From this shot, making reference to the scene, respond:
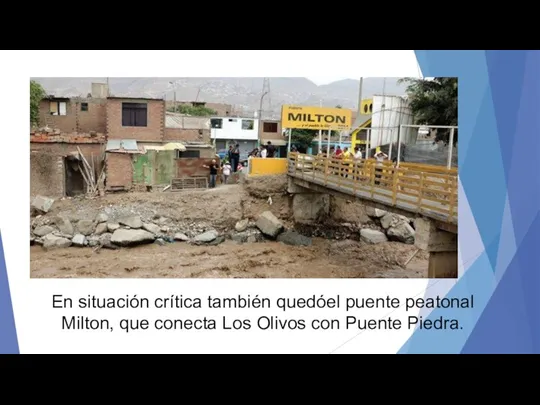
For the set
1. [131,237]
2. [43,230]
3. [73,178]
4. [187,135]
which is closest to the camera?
[43,230]

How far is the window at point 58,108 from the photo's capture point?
15.2 meters

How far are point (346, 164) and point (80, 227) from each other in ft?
25.3

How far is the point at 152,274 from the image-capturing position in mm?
9633

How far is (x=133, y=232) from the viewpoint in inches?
500

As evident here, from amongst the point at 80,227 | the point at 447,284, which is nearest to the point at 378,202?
the point at 447,284

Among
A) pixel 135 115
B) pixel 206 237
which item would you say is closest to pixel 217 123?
pixel 135 115

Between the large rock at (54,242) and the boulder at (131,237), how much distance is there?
124 cm

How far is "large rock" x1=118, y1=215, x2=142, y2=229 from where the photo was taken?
1308 centimetres

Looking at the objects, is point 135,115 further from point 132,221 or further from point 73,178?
point 132,221

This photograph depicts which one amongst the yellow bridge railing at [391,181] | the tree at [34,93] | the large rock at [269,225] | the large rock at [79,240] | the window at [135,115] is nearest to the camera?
the tree at [34,93]

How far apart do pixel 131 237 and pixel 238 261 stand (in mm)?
3107

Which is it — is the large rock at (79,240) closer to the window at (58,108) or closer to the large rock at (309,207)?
the window at (58,108)

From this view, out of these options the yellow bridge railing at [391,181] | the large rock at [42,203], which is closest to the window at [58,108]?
the large rock at [42,203]
